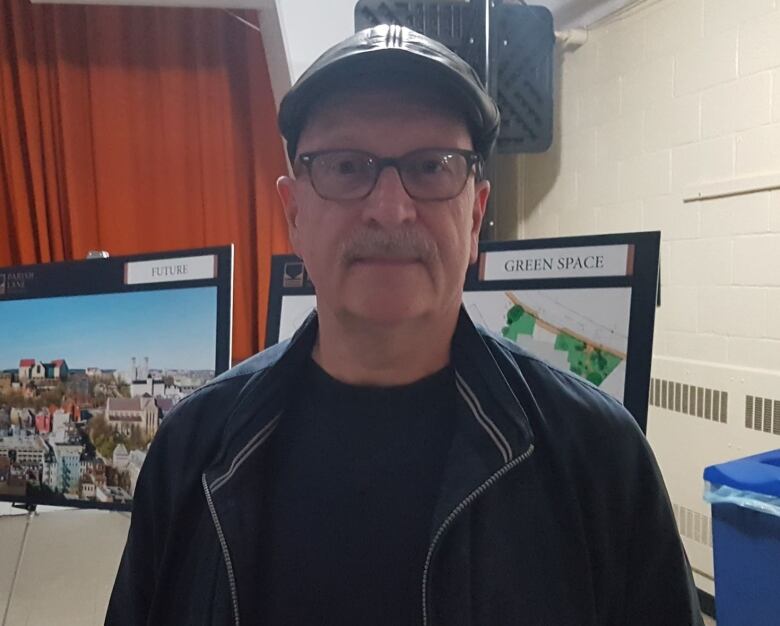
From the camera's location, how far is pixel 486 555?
826 millimetres

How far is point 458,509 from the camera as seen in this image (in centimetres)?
82

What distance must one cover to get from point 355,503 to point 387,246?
334 mm

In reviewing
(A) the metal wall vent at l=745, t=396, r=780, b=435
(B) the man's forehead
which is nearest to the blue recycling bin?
(A) the metal wall vent at l=745, t=396, r=780, b=435

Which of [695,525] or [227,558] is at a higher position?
[227,558]

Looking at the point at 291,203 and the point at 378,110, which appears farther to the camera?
the point at 291,203

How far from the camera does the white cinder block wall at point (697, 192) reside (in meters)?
2.13

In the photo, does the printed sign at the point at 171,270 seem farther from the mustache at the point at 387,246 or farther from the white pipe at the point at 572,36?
the white pipe at the point at 572,36

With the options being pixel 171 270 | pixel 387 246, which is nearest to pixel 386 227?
pixel 387 246

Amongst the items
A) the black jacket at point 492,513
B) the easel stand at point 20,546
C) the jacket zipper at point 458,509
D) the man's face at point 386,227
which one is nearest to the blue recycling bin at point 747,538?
the black jacket at point 492,513

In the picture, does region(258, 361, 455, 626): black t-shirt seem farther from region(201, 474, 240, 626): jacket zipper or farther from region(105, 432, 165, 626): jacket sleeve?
region(105, 432, 165, 626): jacket sleeve

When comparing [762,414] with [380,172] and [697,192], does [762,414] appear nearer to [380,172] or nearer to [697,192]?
[697,192]

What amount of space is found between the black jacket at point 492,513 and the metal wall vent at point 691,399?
1.56 meters

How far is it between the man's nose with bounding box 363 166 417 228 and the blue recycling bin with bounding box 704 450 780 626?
52.3 inches

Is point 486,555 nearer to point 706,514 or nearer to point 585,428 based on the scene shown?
point 585,428
